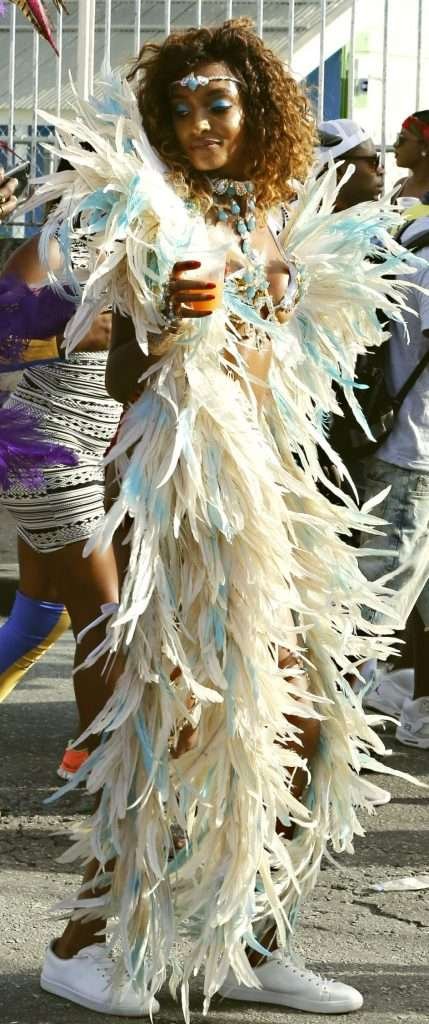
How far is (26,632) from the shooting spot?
453 centimetres

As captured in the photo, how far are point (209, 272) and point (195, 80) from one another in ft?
1.62

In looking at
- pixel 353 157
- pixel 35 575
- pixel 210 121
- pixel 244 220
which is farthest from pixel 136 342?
pixel 353 157

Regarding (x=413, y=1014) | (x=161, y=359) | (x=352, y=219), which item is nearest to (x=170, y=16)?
(x=352, y=219)

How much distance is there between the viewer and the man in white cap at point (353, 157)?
516 cm

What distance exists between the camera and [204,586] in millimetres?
3012

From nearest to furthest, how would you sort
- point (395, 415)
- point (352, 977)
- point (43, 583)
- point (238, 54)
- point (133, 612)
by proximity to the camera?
point (133, 612) < point (238, 54) < point (352, 977) < point (43, 583) < point (395, 415)

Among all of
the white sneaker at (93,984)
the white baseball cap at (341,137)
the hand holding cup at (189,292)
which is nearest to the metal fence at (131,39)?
the white baseball cap at (341,137)

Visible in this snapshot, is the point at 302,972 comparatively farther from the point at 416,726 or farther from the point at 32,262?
the point at 416,726

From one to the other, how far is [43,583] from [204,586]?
1473 millimetres

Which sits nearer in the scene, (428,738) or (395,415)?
(395,415)

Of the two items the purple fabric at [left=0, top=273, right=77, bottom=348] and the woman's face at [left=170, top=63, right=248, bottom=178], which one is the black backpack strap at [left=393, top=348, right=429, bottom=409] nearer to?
the woman's face at [left=170, top=63, right=248, bottom=178]

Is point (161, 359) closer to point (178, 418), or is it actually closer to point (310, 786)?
point (178, 418)

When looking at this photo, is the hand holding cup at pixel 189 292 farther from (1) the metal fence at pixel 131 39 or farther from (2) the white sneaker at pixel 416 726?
(1) the metal fence at pixel 131 39

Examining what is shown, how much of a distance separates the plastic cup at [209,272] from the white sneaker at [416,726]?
274 cm
